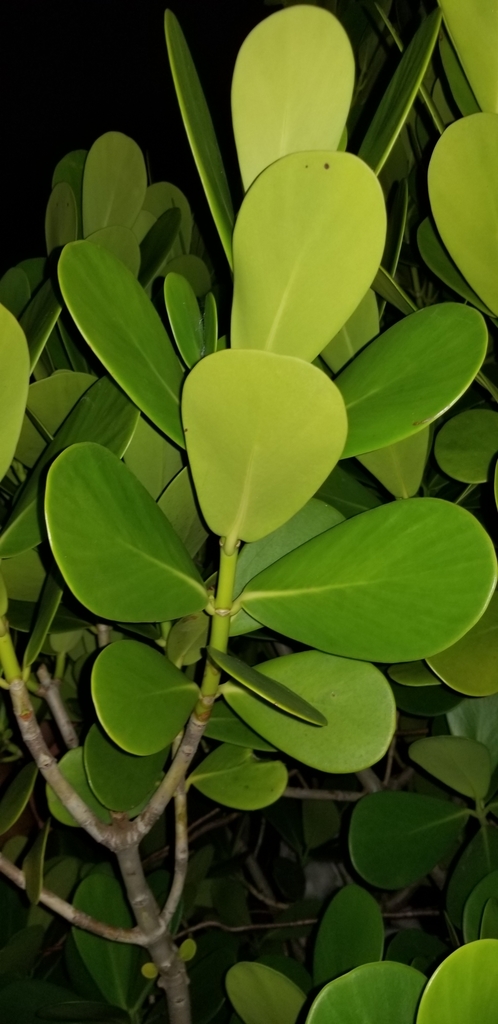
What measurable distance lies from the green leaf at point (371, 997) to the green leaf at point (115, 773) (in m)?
0.12

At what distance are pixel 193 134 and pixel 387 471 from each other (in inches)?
Result: 7.6

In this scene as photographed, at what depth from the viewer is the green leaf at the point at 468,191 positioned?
12.7 inches

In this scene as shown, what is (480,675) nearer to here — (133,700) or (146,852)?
(133,700)

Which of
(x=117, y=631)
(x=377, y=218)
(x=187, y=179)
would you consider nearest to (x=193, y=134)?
(x=377, y=218)

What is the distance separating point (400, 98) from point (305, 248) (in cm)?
9

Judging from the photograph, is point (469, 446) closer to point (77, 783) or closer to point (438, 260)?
point (438, 260)

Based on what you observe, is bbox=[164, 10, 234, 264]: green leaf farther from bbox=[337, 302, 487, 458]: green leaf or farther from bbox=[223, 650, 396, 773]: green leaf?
bbox=[223, 650, 396, 773]: green leaf

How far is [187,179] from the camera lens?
202cm

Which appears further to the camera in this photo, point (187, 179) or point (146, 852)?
point (187, 179)

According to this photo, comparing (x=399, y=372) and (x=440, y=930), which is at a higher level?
(x=399, y=372)

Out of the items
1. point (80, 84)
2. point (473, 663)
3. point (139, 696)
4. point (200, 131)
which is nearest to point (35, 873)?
point (139, 696)

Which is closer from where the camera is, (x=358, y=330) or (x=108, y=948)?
(x=358, y=330)

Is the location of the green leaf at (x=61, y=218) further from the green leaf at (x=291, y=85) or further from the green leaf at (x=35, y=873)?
the green leaf at (x=35, y=873)

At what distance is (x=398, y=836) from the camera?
0.51m
